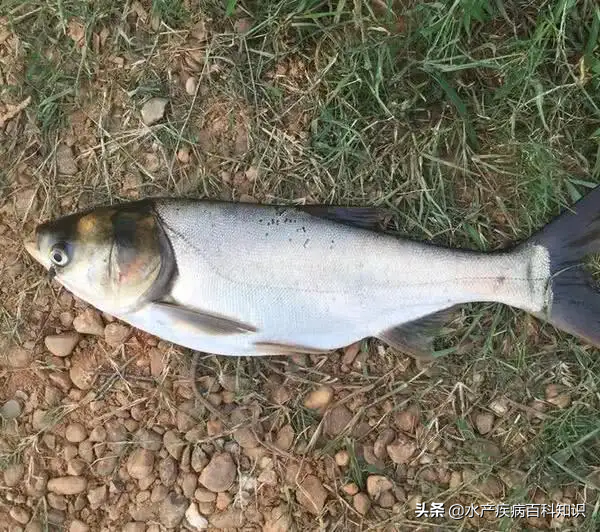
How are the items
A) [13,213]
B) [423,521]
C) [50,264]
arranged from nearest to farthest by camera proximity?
[50,264]
[423,521]
[13,213]

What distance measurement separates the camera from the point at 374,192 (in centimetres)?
298

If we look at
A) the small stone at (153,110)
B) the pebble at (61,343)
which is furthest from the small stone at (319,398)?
the small stone at (153,110)

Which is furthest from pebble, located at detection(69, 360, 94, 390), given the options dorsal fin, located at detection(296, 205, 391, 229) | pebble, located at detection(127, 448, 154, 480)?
dorsal fin, located at detection(296, 205, 391, 229)

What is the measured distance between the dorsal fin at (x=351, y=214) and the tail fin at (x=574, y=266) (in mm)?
700

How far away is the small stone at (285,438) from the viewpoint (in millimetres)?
2951

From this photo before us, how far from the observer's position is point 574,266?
2715 mm

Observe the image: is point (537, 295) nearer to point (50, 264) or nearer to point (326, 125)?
point (326, 125)

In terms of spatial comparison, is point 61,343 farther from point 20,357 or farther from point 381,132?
point 381,132

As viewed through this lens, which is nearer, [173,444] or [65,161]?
[173,444]

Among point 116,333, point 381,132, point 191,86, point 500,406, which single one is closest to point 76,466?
point 116,333

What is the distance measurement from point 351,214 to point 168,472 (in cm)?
154

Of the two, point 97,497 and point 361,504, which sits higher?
point 361,504

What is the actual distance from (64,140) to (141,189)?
19.6 inches

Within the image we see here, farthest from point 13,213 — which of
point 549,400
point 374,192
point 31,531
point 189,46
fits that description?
point 549,400
